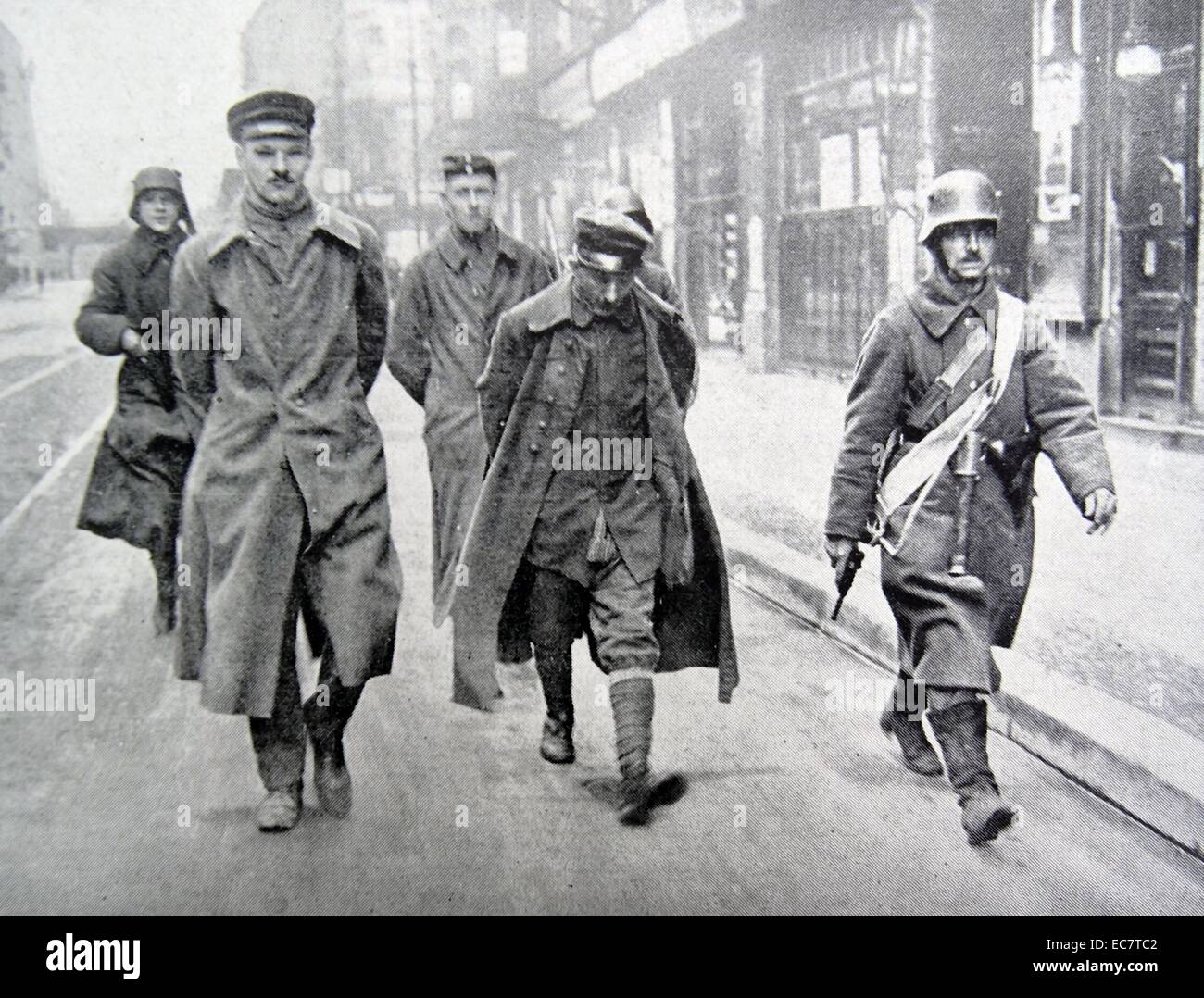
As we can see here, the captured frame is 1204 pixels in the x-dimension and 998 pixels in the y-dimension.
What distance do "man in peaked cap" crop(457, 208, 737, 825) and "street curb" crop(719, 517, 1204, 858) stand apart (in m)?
1.09

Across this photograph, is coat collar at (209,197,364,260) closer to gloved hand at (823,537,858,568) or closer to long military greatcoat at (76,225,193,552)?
long military greatcoat at (76,225,193,552)

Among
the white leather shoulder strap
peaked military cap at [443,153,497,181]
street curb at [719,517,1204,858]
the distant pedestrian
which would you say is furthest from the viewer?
peaked military cap at [443,153,497,181]

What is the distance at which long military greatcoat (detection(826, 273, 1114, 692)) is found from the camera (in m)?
4.11

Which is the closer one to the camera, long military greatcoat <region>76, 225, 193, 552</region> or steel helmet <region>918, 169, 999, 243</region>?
steel helmet <region>918, 169, 999, 243</region>

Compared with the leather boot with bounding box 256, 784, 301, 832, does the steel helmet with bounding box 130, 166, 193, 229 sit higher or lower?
higher

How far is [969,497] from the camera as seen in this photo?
163 inches

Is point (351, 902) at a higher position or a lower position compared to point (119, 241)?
lower

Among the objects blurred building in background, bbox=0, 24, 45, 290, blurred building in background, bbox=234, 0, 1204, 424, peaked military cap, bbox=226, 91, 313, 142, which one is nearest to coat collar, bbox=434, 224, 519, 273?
blurred building in background, bbox=234, 0, 1204, 424

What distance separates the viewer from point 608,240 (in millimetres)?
4039

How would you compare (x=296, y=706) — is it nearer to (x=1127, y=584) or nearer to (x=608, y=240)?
(x=608, y=240)

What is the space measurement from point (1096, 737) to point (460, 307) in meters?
2.88

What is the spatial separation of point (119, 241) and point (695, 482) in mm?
2247
